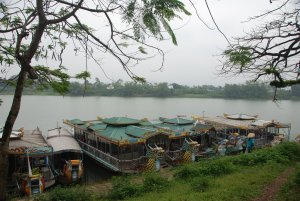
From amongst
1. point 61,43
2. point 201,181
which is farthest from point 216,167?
point 61,43

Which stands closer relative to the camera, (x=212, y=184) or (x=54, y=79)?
(x=54, y=79)

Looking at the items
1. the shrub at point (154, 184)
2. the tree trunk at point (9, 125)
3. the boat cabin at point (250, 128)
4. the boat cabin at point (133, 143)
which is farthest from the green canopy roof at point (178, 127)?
the tree trunk at point (9, 125)

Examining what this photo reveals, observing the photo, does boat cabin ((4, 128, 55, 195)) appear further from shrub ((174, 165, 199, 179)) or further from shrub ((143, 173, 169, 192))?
shrub ((174, 165, 199, 179))

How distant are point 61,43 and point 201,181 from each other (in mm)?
5507

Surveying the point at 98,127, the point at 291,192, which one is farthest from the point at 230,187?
the point at 98,127

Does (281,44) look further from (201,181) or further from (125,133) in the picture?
(125,133)

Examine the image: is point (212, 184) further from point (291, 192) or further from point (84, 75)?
point (84, 75)

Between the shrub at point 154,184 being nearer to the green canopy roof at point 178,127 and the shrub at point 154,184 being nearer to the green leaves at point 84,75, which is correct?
the green leaves at point 84,75

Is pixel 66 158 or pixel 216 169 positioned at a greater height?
pixel 216 169

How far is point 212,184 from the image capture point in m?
8.18

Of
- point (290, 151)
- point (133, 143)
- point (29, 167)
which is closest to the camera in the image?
point (29, 167)

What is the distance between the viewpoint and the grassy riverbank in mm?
7129

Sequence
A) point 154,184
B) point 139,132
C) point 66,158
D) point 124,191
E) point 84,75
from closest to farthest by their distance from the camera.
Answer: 1. point 84,75
2. point 124,191
3. point 154,184
4. point 139,132
5. point 66,158

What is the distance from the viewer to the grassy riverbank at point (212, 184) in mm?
7129
